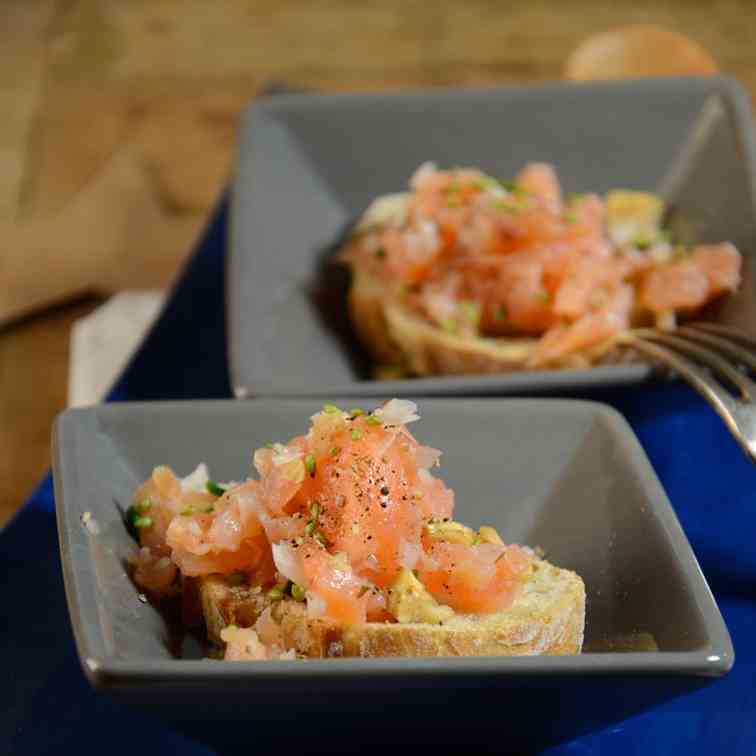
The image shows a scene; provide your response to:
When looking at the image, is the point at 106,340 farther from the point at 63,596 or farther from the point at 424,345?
the point at 63,596

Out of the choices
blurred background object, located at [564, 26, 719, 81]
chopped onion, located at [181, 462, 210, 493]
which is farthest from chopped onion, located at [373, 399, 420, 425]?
blurred background object, located at [564, 26, 719, 81]

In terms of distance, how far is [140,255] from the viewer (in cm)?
375

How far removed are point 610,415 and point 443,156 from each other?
1339 mm

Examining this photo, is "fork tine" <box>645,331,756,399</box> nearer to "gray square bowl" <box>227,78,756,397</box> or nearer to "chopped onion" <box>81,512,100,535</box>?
"gray square bowl" <box>227,78,756,397</box>

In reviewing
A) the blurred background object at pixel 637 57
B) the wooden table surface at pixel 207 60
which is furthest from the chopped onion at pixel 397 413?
the blurred background object at pixel 637 57

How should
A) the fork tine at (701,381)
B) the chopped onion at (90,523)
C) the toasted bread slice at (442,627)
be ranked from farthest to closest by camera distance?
the fork tine at (701,381) → the chopped onion at (90,523) → the toasted bread slice at (442,627)

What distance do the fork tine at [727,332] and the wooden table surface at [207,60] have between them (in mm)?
1621

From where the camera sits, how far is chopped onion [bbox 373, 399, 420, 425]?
214 cm

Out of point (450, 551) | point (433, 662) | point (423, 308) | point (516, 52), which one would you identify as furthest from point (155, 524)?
point (516, 52)

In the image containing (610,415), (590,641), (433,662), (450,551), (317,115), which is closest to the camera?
(433,662)

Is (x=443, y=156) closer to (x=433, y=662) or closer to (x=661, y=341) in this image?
(x=661, y=341)

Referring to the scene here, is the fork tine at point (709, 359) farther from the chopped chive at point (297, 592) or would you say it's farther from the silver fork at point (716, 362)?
the chopped chive at point (297, 592)

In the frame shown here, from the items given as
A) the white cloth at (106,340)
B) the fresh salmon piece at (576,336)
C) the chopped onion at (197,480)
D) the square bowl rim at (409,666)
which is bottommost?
the white cloth at (106,340)

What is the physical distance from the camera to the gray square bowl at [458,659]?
1.79m
